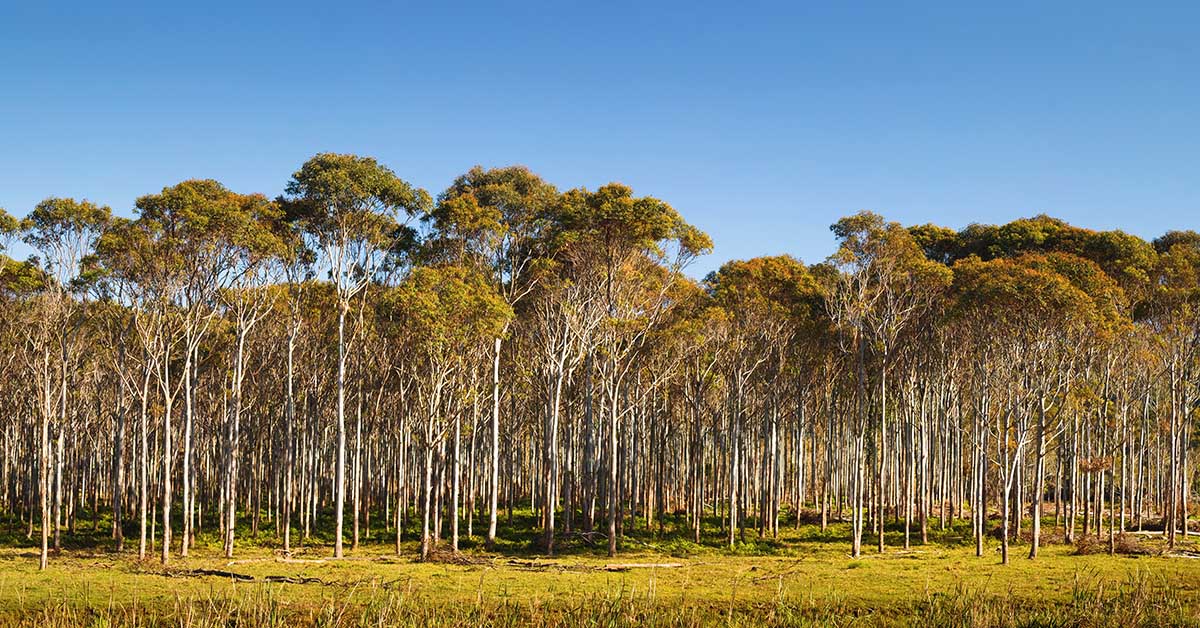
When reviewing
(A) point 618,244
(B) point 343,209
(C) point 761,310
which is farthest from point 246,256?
(C) point 761,310

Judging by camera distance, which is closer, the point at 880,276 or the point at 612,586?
the point at 612,586

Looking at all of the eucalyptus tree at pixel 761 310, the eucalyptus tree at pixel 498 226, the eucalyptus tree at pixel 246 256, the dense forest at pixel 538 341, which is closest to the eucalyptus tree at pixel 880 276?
the dense forest at pixel 538 341

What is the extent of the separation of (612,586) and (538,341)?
2045 centimetres

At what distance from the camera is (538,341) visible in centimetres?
4319

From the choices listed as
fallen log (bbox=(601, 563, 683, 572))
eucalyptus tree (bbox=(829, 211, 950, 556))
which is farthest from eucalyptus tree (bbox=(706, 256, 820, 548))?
fallen log (bbox=(601, 563, 683, 572))

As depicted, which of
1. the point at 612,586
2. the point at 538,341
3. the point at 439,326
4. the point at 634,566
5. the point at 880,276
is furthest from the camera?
the point at 538,341

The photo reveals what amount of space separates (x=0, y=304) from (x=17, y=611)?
22143mm

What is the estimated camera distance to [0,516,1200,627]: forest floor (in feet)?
61.7

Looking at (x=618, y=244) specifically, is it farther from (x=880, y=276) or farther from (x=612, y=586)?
(x=612, y=586)

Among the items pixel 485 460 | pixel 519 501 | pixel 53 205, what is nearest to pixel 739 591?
pixel 53 205

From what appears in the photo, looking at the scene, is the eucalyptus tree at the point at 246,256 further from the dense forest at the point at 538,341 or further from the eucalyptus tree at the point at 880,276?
the eucalyptus tree at the point at 880,276

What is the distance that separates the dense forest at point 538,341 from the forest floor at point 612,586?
167 centimetres

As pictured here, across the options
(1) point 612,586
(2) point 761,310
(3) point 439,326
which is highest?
(2) point 761,310

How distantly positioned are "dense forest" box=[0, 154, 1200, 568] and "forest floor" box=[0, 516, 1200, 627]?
1665 millimetres
